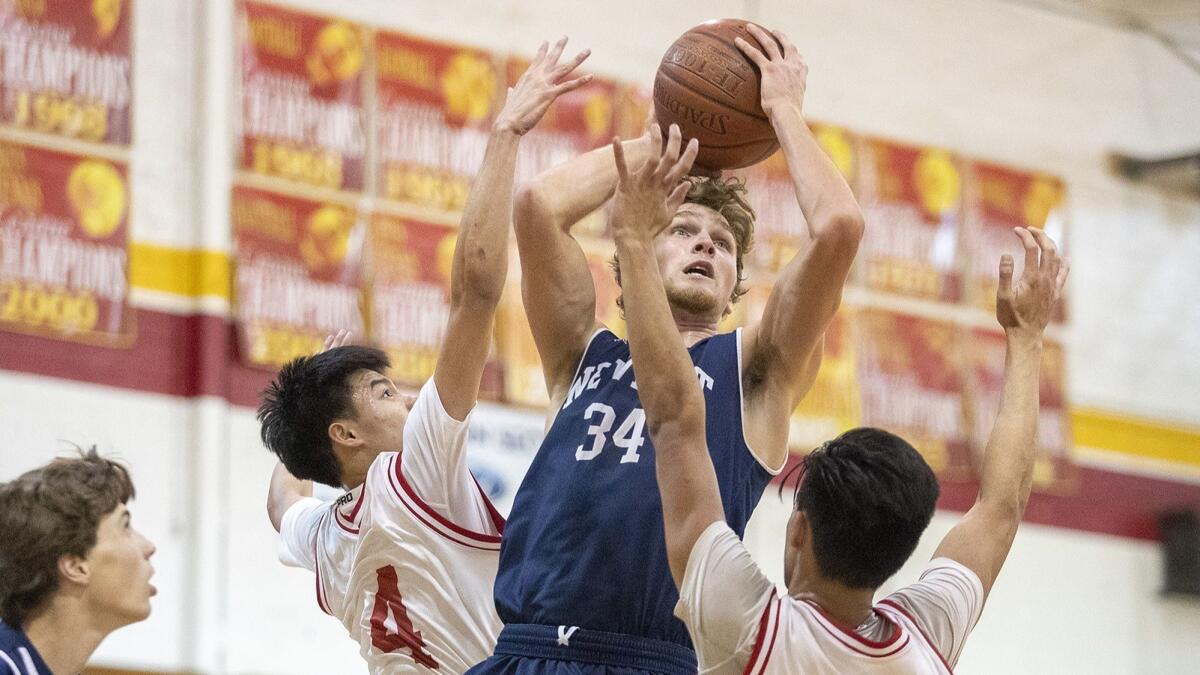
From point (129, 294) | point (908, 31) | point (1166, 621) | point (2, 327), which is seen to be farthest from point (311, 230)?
point (1166, 621)

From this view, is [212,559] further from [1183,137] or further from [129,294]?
[1183,137]

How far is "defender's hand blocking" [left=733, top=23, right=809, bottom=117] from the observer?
428 cm

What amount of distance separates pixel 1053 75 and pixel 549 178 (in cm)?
1033

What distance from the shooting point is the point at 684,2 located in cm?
1225

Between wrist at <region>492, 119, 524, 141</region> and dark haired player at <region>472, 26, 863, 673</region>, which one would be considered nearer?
dark haired player at <region>472, 26, 863, 673</region>

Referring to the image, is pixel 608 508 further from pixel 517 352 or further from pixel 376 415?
pixel 517 352

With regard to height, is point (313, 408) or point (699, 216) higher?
point (699, 216)

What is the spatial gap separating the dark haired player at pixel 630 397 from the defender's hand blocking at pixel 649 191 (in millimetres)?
35

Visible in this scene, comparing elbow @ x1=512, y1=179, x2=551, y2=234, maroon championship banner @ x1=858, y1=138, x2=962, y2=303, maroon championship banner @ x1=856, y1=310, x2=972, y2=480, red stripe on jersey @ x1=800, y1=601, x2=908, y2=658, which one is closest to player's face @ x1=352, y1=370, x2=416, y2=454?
elbow @ x1=512, y1=179, x2=551, y2=234

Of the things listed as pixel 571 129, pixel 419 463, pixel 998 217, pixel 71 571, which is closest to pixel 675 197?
pixel 419 463

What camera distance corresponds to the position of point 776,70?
4.34m

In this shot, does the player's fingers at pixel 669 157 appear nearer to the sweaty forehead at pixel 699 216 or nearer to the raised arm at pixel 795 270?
the raised arm at pixel 795 270

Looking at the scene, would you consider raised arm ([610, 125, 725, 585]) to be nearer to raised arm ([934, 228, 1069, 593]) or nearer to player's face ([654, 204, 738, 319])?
player's face ([654, 204, 738, 319])

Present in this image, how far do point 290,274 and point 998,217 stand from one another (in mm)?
5958
